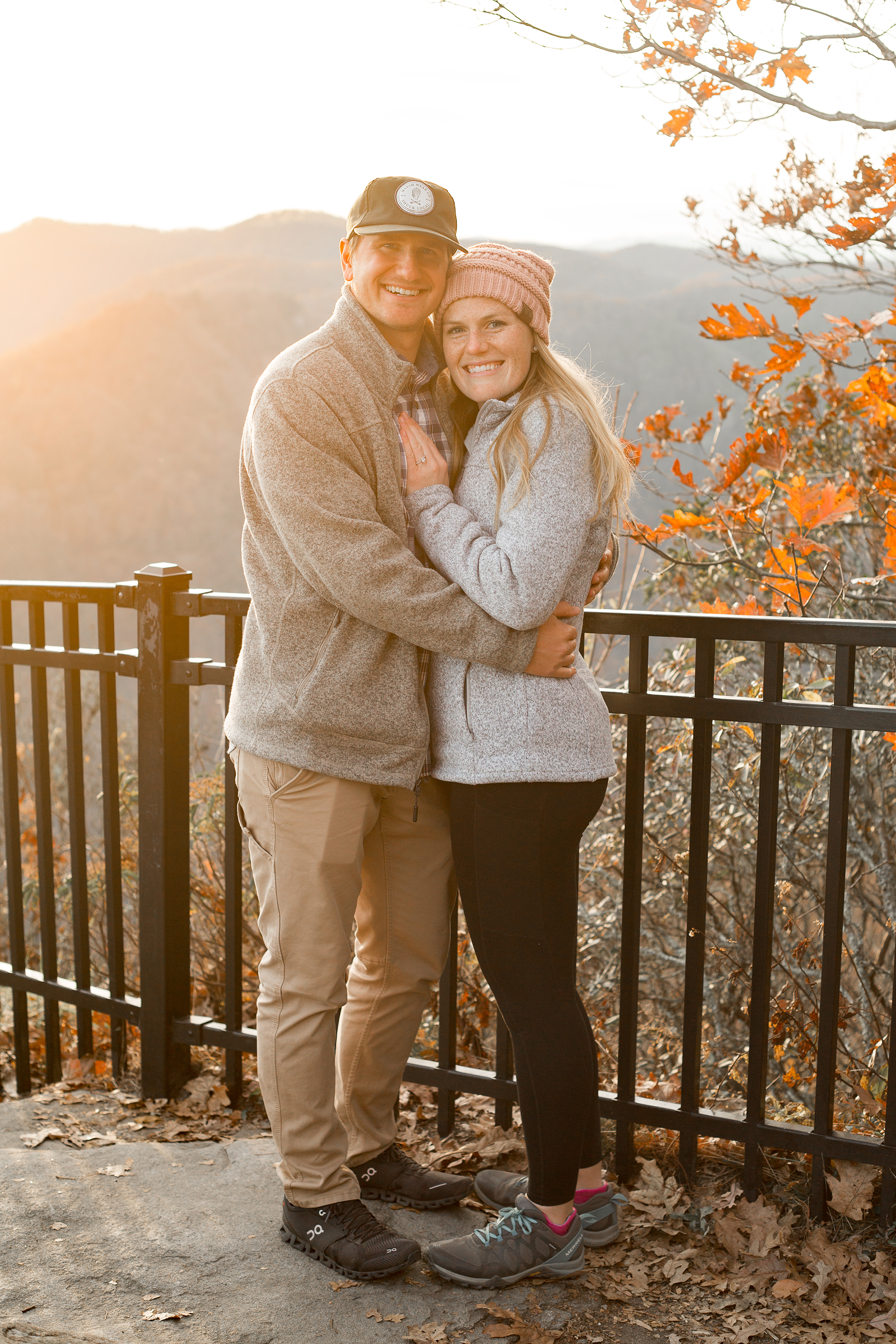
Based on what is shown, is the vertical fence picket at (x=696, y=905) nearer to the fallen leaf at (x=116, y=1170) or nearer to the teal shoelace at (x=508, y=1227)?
the teal shoelace at (x=508, y=1227)

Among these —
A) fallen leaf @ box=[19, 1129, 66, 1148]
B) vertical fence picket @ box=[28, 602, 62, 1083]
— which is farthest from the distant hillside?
fallen leaf @ box=[19, 1129, 66, 1148]

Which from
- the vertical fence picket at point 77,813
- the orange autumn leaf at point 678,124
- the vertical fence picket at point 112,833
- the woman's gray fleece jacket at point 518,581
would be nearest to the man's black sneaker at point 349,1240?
the woman's gray fleece jacket at point 518,581

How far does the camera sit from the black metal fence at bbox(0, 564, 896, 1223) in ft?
7.46

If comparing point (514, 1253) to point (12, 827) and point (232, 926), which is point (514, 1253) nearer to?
point (232, 926)

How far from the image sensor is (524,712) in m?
2.00

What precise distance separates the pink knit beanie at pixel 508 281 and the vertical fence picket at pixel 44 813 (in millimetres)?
1725

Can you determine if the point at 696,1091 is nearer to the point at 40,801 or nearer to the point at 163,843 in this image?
the point at 163,843

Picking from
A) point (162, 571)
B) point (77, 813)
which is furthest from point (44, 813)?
point (162, 571)

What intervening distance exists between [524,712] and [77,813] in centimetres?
173

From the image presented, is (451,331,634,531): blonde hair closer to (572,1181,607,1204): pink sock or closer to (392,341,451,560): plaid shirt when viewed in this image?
(392,341,451,560): plaid shirt

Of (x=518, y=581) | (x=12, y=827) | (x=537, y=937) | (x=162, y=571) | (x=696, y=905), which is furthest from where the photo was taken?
(x=12, y=827)

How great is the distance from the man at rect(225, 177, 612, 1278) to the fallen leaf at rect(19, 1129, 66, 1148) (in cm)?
83

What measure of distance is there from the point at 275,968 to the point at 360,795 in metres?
0.39

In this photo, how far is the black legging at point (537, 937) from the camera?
6.56ft
